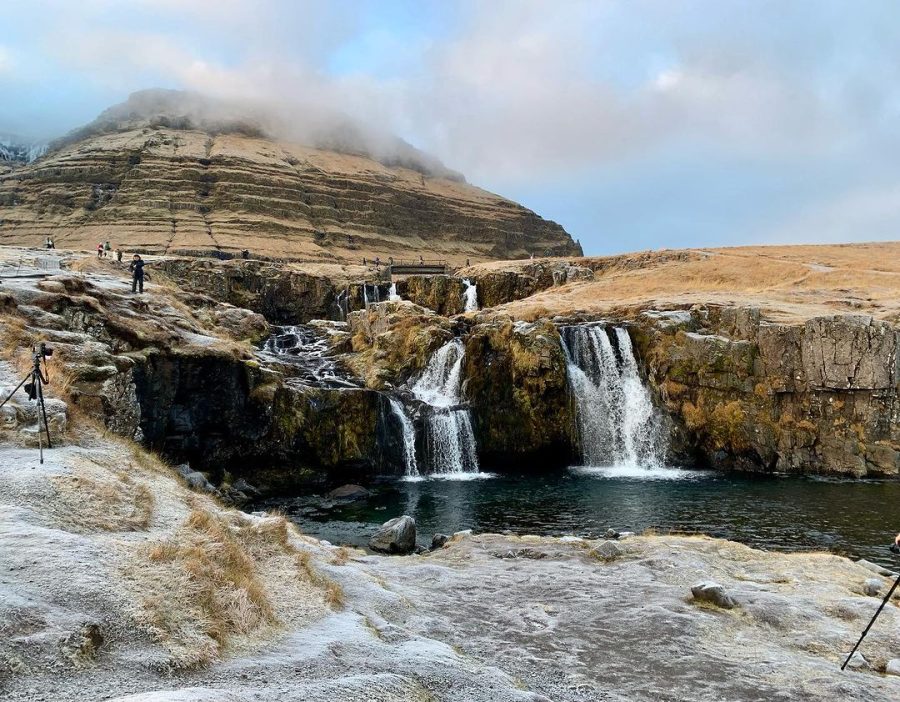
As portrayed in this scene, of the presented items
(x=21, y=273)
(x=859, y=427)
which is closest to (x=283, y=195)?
(x=21, y=273)

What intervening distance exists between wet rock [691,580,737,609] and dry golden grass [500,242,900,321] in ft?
107

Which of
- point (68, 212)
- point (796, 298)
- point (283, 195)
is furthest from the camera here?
point (283, 195)

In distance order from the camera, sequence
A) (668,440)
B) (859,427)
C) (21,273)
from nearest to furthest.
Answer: (21,273)
(859,427)
(668,440)

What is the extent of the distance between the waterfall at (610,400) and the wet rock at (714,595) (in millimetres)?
27318

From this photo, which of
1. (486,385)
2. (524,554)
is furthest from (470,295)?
(524,554)

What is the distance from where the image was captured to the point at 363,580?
35.4 ft

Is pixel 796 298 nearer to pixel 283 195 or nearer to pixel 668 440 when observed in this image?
pixel 668 440

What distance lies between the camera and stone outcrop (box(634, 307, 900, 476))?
3378 cm

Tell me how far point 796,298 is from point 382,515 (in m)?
37.7

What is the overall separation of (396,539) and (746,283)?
4990 cm

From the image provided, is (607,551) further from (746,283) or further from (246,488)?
(746,283)

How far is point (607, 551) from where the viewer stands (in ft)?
47.0

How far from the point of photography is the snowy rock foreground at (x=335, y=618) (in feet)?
18.2

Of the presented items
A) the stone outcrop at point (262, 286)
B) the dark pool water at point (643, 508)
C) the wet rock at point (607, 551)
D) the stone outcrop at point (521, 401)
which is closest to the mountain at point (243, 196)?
the stone outcrop at point (262, 286)
